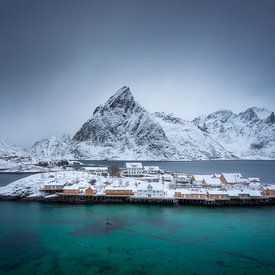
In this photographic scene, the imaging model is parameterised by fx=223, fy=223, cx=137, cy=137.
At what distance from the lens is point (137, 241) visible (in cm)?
2889

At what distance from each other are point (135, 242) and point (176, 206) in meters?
20.3

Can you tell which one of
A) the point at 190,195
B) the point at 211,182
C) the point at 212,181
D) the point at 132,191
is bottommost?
the point at 190,195

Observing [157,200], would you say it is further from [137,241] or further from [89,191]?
[137,241]

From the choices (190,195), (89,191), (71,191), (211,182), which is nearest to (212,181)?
(211,182)

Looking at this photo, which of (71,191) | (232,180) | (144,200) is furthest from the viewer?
(232,180)

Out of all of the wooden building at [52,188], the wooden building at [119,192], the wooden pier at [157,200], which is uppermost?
the wooden building at [52,188]

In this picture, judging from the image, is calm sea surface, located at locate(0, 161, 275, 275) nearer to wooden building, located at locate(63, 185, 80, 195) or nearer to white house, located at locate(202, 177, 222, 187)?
wooden building, located at locate(63, 185, 80, 195)

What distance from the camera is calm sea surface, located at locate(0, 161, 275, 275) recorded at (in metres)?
22.9

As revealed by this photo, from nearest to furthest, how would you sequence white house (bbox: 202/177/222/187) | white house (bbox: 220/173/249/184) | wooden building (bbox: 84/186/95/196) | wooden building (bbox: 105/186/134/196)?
wooden building (bbox: 105/186/134/196), wooden building (bbox: 84/186/95/196), white house (bbox: 202/177/222/187), white house (bbox: 220/173/249/184)

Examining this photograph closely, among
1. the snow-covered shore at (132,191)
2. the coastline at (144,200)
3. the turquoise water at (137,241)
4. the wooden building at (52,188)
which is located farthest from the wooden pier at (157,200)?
the turquoise water at (137,241)

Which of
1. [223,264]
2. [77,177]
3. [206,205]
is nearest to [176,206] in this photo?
[206,205]

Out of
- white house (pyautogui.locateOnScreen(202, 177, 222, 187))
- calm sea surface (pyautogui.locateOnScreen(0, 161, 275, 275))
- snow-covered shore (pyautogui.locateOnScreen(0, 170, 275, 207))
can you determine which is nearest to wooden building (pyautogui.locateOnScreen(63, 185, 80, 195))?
snow-covered shore (pyautogui.locateOnScreen(0, 170, 275, 207))

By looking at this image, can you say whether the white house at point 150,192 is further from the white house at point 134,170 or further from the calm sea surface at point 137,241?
the white house at point 134,170

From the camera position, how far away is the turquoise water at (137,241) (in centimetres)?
2293
